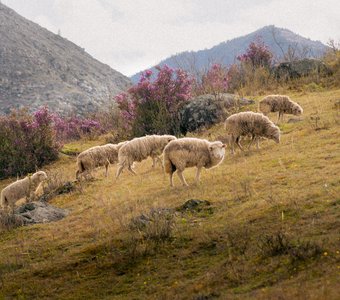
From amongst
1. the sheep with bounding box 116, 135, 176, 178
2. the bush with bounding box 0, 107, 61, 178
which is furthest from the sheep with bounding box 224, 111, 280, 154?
the bush with bounding box 0, 107, 61, 178

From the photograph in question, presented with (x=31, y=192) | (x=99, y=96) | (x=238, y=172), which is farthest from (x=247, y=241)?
(x=99, y=96)

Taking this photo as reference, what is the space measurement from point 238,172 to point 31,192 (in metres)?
7.60

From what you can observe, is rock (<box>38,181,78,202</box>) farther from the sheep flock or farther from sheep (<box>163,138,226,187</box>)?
sheep (<box>163,138,226,187</box>)

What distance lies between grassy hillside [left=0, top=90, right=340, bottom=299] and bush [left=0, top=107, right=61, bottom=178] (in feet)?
34.5

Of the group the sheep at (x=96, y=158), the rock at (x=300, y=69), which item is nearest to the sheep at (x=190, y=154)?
the sheep at (x=96, y=158)

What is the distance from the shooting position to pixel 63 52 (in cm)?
9319

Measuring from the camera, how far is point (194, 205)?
1020cm

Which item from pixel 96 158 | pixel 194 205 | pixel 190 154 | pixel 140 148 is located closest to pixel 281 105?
pixel 140 148

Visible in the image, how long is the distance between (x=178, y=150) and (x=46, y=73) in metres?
71.4

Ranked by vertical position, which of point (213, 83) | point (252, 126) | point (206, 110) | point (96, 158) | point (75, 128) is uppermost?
point (213, 83)

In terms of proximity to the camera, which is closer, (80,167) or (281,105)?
(80,167)

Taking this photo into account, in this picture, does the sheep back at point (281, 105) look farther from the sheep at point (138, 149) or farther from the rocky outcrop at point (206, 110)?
the sheep at point (138, 149)

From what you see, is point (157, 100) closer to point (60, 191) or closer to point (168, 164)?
point (60, 191)

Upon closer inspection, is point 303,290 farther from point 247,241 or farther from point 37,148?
point 37,148
